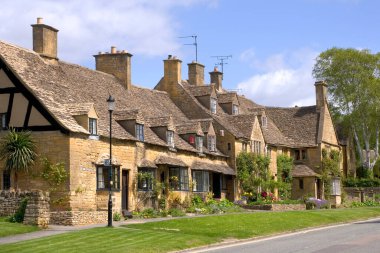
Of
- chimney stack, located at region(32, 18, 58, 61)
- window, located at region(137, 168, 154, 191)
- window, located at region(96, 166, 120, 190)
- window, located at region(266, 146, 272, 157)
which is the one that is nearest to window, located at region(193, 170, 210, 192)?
window, located at region(137, 168, 154, 191)

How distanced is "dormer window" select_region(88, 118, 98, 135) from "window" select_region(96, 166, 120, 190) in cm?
196

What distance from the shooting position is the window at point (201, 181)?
4962cm

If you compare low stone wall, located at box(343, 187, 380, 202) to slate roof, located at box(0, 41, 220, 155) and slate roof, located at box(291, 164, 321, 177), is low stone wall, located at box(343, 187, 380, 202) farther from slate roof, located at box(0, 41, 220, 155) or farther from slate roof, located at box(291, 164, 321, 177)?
slate roof, located at box(0, 41, 220, 155)

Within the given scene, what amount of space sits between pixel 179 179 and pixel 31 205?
1587cm

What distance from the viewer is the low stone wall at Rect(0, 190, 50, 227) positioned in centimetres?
3244

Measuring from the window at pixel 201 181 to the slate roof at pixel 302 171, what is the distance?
1628cm

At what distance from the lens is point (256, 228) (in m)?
33.9

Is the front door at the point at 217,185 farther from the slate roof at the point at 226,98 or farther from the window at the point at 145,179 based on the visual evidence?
the window at the point at 145,179

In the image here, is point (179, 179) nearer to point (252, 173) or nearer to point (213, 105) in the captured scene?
point (252, 173)

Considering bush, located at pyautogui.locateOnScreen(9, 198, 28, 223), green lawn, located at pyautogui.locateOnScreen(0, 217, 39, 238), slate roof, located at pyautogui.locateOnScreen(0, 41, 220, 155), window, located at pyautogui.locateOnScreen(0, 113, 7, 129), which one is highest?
slate roof, located at pyautogui.locateOnScreen(0, 41, 220, 155)

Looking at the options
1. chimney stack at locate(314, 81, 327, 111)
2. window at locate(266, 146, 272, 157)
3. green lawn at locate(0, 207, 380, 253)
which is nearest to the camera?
green lawn at locate(0, 207, 380, 253)

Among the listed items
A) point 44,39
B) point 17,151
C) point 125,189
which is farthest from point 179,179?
point 17,151

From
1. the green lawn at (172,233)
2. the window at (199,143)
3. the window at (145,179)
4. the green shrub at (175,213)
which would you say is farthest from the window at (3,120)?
the window at (199,143)

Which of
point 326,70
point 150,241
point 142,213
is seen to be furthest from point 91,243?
point 326,70
